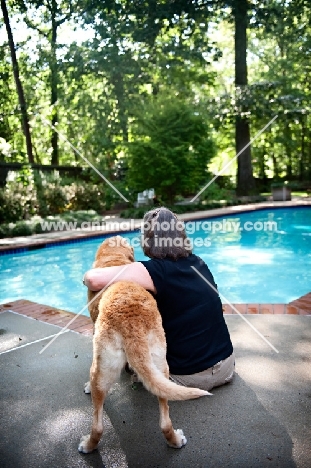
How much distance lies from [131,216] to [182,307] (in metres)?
11.9

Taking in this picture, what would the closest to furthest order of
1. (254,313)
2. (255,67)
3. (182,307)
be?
(182,307) → (254,313) → (255,67)

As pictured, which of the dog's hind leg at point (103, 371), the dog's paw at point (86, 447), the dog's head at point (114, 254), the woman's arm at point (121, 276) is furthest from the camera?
the dog's head at point (114, 254)

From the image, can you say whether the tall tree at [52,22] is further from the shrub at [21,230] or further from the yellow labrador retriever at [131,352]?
the yellow labrador retriever at [131,352]

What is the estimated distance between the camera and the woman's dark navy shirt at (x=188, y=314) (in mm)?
2336

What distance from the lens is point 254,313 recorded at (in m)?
4.01

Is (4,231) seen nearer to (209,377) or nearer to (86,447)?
(209,377)

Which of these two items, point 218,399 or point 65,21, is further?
point 65,21

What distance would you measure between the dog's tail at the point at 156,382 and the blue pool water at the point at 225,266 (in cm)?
435

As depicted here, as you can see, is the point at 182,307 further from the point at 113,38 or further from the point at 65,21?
the point at 65,21

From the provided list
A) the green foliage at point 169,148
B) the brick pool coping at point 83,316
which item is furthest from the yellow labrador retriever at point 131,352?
the green foliage at point 169,148

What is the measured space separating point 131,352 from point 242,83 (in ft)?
62.7

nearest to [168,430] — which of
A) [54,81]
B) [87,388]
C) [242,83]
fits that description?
[87,388]

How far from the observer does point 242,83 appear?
62.1ft

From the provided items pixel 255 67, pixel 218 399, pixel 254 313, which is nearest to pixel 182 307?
pixel 218 399
